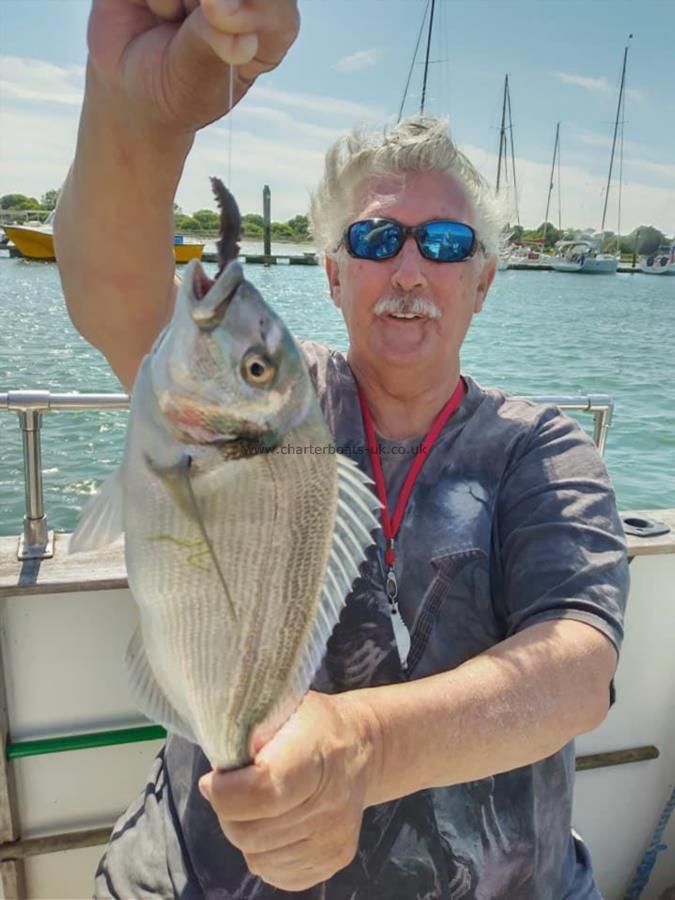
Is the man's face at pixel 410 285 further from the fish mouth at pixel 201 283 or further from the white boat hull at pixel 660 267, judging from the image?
the white boat hull at pixel 660 267

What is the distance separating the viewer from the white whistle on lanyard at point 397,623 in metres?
1.67

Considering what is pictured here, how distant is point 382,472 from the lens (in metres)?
1.85

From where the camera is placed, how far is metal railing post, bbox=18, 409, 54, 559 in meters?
2.18

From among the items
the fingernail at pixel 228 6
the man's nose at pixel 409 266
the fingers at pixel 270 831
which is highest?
the fingernail at pixel 228 6

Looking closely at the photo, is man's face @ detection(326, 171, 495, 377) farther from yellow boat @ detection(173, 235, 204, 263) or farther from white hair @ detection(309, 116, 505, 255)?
yellow boat @ detection(173, 235, 204, 263)

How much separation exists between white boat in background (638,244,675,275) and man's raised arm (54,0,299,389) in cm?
7407

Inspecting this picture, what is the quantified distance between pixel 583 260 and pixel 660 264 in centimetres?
1140

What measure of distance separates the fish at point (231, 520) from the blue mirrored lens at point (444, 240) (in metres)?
0.93

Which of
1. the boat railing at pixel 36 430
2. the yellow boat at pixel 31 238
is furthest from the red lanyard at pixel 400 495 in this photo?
the yellow boat at pixel 31 238

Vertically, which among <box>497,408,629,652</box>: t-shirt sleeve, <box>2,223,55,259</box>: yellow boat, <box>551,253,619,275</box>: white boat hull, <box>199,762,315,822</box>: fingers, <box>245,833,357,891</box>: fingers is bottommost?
<box>245,833,357,891</box>: fingers

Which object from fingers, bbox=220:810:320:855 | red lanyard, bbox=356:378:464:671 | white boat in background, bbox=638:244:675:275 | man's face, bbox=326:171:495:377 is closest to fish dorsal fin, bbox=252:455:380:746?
fingers, bbox=220:810:320:855

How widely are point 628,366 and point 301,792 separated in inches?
593

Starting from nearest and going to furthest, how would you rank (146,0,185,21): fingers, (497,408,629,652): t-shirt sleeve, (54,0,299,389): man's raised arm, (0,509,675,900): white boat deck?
(54,0,299,389): man's raised arm
(146,0,185,21): fingers
(497,408,629,652): t-shirt sleeve
(0,509,675,900): white boat deck

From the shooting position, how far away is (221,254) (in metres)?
0.99
